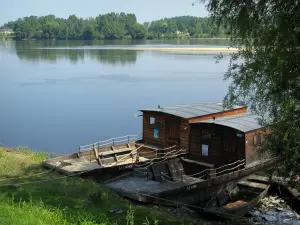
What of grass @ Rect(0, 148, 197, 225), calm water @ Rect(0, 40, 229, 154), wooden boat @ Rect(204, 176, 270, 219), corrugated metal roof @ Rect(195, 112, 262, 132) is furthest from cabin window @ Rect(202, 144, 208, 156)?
calm water @ Rect(0, 40, 229, 154)

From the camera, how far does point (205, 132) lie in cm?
1967

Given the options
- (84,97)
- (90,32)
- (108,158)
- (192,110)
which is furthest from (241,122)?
(90,32)

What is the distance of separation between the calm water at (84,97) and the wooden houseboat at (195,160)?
11143 mm

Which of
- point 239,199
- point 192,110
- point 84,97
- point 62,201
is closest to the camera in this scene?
point 62,201

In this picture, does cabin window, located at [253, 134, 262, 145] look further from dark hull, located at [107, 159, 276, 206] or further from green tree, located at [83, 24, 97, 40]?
green tree, located at [83, 24, 97, 40]

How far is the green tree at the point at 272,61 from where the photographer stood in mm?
10852

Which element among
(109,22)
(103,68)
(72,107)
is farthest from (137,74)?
(109,22)

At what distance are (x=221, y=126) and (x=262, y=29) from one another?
7.67 meters

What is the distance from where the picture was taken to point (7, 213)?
9562 mm

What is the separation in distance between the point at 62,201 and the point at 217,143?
27.2 feet

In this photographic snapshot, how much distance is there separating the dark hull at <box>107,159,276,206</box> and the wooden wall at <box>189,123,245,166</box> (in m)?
1.00

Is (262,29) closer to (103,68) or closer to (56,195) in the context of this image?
(56,195)

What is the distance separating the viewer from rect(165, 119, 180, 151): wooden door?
837 inches

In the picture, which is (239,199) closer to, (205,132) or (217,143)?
(217,143)
